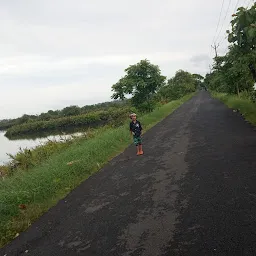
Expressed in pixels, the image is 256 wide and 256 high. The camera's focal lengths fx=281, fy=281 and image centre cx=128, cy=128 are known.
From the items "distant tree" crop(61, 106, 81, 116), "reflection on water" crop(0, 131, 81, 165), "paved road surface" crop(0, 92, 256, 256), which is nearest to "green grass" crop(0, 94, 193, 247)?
"paved road surface" crop(0, 92, 256, 256)

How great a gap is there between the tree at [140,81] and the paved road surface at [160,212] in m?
A: 11.8

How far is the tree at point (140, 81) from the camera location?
Result: 67.6ft

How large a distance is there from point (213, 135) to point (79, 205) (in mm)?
7592

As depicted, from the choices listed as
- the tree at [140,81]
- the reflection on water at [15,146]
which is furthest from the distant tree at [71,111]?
the tree at [140,81]

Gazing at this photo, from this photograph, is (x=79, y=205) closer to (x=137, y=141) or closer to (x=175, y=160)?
(x=175, y=160)

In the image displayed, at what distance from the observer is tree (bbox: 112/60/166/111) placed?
67.6 feet

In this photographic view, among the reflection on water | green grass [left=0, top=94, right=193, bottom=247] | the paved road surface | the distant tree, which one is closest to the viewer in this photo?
the paved road surface

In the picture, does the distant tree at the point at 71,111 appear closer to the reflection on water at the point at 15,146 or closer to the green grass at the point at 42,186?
the reflection on water at the point at 15,146

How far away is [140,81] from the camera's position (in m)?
20.6

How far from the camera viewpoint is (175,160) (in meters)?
9.28

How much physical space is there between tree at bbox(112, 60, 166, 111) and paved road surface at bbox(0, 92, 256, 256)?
38.6ft

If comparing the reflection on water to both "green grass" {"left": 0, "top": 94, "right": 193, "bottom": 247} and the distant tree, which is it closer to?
"green grass" {"left": 0, "top": 94, "right": 193, "bottom": 247}

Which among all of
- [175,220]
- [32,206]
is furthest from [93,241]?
[32,206]

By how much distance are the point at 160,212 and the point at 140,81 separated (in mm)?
15856
